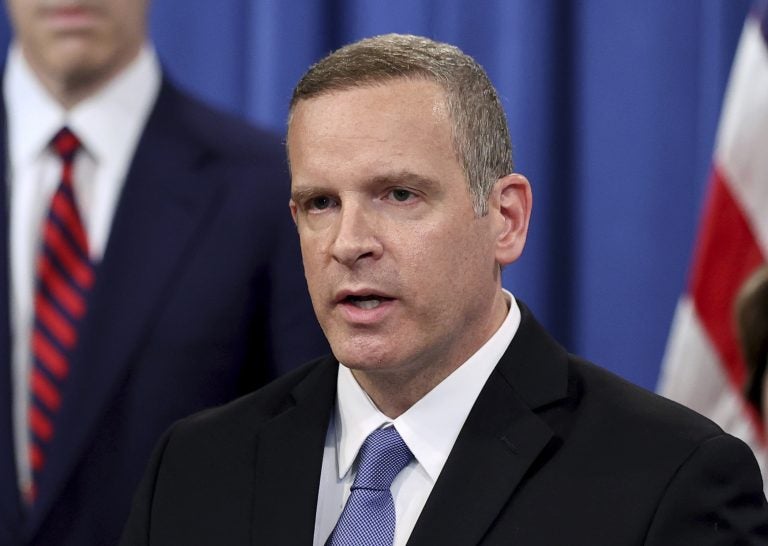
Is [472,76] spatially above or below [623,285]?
above

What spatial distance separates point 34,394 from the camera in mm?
1808

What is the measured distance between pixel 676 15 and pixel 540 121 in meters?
0.30

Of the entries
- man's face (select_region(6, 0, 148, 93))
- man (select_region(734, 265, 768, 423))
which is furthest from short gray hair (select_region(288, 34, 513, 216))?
man (select_region(734, 265, 768, 423))

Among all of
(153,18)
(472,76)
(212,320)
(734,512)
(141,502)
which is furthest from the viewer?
(153,18)

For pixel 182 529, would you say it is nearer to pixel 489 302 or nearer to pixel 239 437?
pixel 239 437

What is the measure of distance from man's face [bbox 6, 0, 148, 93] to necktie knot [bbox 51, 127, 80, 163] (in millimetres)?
74

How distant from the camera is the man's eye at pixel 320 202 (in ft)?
4.18

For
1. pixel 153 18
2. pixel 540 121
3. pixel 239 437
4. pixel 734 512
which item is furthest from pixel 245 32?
pixel 734 512

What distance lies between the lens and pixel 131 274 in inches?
71.3

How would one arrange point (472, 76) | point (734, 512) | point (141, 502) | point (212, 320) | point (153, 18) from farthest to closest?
point (153, 18) → point (212, 320) → point (141, 502) → point (472, 76) → point (734, 512)

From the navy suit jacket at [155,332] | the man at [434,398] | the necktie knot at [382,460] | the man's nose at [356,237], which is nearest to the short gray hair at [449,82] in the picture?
the man at [434,398]

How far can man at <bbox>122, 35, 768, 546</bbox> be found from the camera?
1208 millimetres

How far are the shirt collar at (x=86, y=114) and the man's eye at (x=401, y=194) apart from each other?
28.3 inches

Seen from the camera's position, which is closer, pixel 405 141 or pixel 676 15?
pixel 405 141
